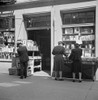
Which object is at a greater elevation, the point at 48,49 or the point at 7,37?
the point at 7,37

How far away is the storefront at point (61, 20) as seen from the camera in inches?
389

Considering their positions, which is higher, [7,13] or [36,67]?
[7,13]

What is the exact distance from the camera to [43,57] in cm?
1252

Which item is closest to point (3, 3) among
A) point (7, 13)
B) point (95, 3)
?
point (7, 13)

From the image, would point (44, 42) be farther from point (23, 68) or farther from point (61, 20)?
point (23, 68)

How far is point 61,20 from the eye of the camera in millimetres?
10477

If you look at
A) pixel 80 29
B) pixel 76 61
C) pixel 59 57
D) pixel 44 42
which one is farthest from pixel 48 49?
pixel 76 61

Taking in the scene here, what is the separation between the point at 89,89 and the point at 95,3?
414 cm

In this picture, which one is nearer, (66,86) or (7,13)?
(66,86)

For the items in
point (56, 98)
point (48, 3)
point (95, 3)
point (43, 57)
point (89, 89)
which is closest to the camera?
point (56, 98)

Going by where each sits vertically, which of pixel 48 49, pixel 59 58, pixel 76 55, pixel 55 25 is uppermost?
pixel 55 25

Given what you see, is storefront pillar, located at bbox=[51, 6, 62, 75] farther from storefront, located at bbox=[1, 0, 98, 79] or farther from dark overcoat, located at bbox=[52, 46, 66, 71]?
dark overcoat, located at bbox=[52, 46, 66, 71]

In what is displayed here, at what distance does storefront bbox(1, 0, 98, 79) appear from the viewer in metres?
9.88

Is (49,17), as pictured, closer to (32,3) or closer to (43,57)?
(32,3)
